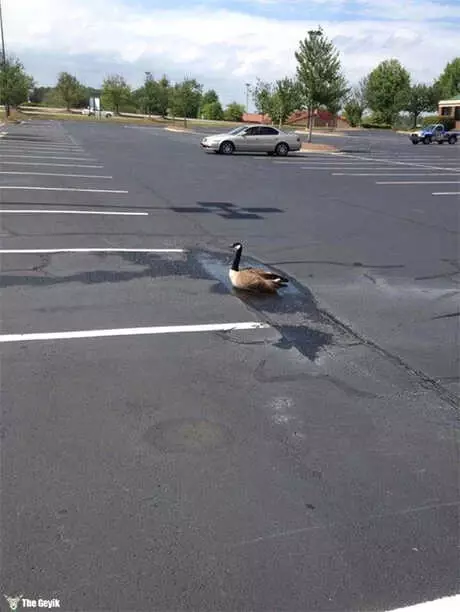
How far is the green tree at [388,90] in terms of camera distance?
87.3m

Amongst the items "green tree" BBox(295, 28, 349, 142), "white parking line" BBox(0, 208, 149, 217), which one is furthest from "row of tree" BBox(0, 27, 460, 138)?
"white parking line" BBox(0, 208, 149, 217)

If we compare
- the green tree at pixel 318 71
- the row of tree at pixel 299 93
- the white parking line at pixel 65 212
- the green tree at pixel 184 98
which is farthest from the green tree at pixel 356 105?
the white parking line at pixel 65 212

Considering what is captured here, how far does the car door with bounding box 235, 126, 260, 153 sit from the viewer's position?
31703 millimetres

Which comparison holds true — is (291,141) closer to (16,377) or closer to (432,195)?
(432,195)

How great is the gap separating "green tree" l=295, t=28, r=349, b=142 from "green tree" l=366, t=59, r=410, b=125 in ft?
180

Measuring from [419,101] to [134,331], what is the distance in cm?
9628

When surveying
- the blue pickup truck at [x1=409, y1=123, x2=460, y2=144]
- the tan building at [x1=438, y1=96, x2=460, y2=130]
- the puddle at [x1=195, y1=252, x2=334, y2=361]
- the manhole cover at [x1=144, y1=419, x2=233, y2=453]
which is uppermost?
the tan building at [x1=438, y1=96, x2=460, y2=130]

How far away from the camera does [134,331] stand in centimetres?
587

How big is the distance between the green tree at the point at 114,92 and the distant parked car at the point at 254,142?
75.8 meters

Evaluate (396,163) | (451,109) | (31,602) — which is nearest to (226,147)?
(396,163)

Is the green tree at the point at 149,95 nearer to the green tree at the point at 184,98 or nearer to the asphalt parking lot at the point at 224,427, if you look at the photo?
the green tree at the point at 184,98

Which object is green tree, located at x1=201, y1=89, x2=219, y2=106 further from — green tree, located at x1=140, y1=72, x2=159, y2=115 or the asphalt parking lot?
the asphalt parking lot

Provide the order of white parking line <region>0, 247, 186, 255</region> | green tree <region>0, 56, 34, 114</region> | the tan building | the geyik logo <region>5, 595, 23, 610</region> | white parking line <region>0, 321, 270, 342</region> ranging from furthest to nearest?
the tan building
green tree <region>0, 56, 34, 114</region>
white parking line <region>0, 247, 186, 255</region>
white parking line <region>0, 321, 270, 342</region>
the geyik logo <region>5, 595, 23, 610</region>

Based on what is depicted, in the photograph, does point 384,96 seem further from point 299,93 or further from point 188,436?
point 188,436
